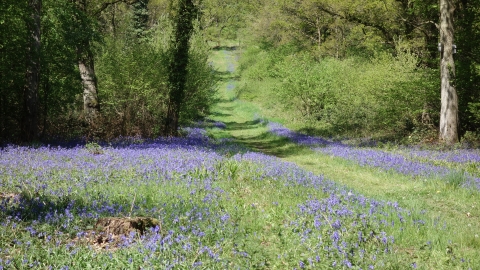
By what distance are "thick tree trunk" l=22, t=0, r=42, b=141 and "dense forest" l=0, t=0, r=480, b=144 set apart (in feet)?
0.12

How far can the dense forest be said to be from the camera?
14.0 m

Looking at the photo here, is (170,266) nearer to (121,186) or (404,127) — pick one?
(121,186)

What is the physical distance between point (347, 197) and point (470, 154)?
9.26m

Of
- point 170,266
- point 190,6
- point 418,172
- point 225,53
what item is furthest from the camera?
point 225,53

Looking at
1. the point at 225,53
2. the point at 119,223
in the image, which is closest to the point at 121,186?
the point at 119,223

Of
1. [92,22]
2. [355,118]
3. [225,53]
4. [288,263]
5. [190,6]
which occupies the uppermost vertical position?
[225,53]

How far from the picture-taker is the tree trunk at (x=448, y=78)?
17312mm

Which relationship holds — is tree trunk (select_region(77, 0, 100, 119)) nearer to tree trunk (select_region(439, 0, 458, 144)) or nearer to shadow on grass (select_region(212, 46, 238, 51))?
tree trunk (select_region(439, 0, 458, 144))

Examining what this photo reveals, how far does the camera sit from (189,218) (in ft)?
20.5

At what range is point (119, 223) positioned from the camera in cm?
551

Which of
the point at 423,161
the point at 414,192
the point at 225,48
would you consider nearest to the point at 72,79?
the point at 414,192

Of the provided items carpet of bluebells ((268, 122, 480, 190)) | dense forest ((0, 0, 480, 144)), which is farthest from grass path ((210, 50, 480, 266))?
dense forest ((0, 0, 480, 144))

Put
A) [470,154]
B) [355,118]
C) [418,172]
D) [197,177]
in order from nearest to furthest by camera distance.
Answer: [197,177] < [418,172] < [470,154] < [355,118]

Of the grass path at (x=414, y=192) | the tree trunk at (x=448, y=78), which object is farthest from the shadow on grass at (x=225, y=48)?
the tree trunk at (x=448, y=78)
